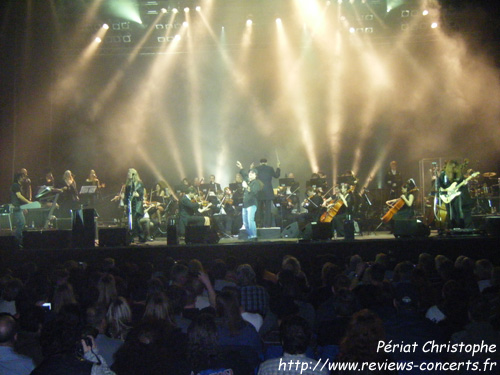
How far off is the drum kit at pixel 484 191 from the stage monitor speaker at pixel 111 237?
975cm

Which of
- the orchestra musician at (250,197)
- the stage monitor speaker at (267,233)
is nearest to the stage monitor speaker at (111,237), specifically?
the orchestra musician at (250,197)

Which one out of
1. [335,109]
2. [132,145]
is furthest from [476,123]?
[132,145]

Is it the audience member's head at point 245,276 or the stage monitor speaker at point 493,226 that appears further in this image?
the stage monitor speaker at point 493,226

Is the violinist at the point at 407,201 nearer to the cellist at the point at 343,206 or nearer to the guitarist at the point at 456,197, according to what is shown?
the guitarist at the point at 456,197

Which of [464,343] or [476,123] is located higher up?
[476,123]

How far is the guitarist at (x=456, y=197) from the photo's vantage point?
11391 millimetres

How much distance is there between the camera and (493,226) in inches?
413

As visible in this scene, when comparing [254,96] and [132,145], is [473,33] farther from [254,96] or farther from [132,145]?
[132,145]

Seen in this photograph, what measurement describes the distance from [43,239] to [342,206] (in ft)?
23.3

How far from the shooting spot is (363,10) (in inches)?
671

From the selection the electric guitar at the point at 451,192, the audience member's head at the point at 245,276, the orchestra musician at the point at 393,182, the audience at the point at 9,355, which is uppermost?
the orchestra musician at the point at 393,182

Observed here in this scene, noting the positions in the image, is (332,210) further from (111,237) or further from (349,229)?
(111,237)

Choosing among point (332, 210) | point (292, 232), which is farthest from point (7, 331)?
point (332, 210)

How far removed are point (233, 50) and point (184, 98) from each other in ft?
8.26
